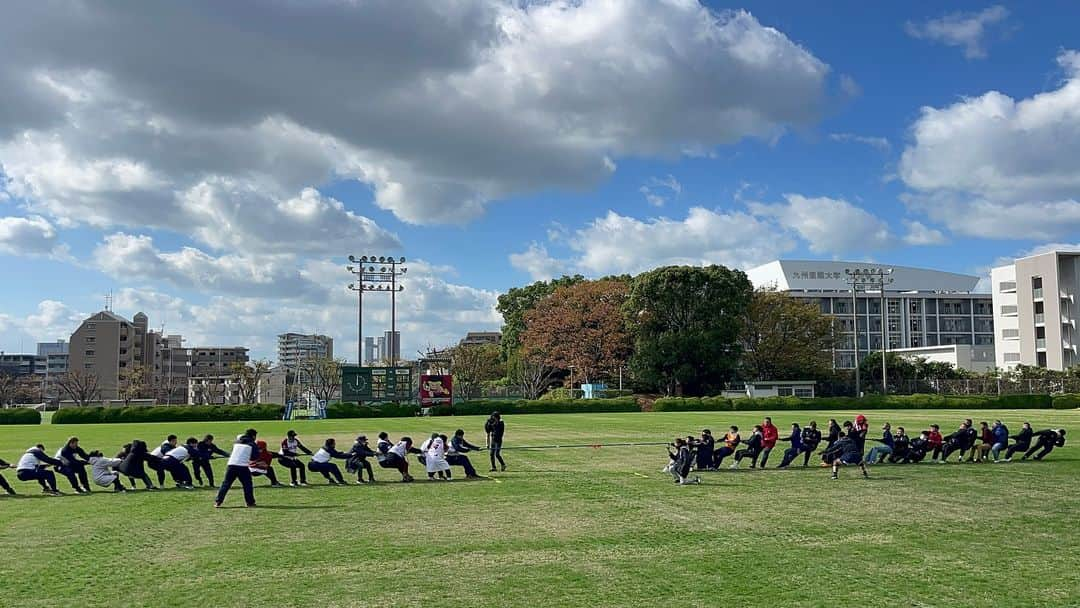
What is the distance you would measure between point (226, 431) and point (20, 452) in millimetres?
12931

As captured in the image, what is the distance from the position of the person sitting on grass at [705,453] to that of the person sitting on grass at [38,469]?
14590mm

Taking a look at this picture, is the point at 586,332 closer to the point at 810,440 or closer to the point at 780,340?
the point at 780,340

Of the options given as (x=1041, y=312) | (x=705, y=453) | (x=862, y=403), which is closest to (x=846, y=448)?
(x=705, y=453)

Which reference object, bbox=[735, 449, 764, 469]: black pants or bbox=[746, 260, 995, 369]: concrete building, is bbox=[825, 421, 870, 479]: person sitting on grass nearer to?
bbox=[735, 449, 764, 469]: black pants

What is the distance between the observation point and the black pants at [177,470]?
61.7 ft

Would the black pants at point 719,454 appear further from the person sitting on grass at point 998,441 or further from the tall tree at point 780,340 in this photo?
the tall tree at point 780,340

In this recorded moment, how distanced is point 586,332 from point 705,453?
54.2m

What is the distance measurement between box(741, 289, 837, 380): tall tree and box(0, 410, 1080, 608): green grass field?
2285 inches

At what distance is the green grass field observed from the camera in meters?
9.49

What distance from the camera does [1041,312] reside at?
299 feet

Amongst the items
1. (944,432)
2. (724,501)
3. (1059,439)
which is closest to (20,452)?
(724,501)

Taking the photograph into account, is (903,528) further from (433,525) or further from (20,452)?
(20,452)

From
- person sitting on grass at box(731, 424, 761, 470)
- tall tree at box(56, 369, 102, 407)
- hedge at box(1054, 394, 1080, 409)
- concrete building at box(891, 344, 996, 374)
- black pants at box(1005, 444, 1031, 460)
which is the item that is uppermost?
concrete building at box(891, 344, 996, 374)

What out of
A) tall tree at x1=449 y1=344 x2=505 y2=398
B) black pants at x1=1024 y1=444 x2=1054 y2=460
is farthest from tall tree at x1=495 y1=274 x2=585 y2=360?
black pants at x1=1024 y1=444 x2=1054 y2=460
